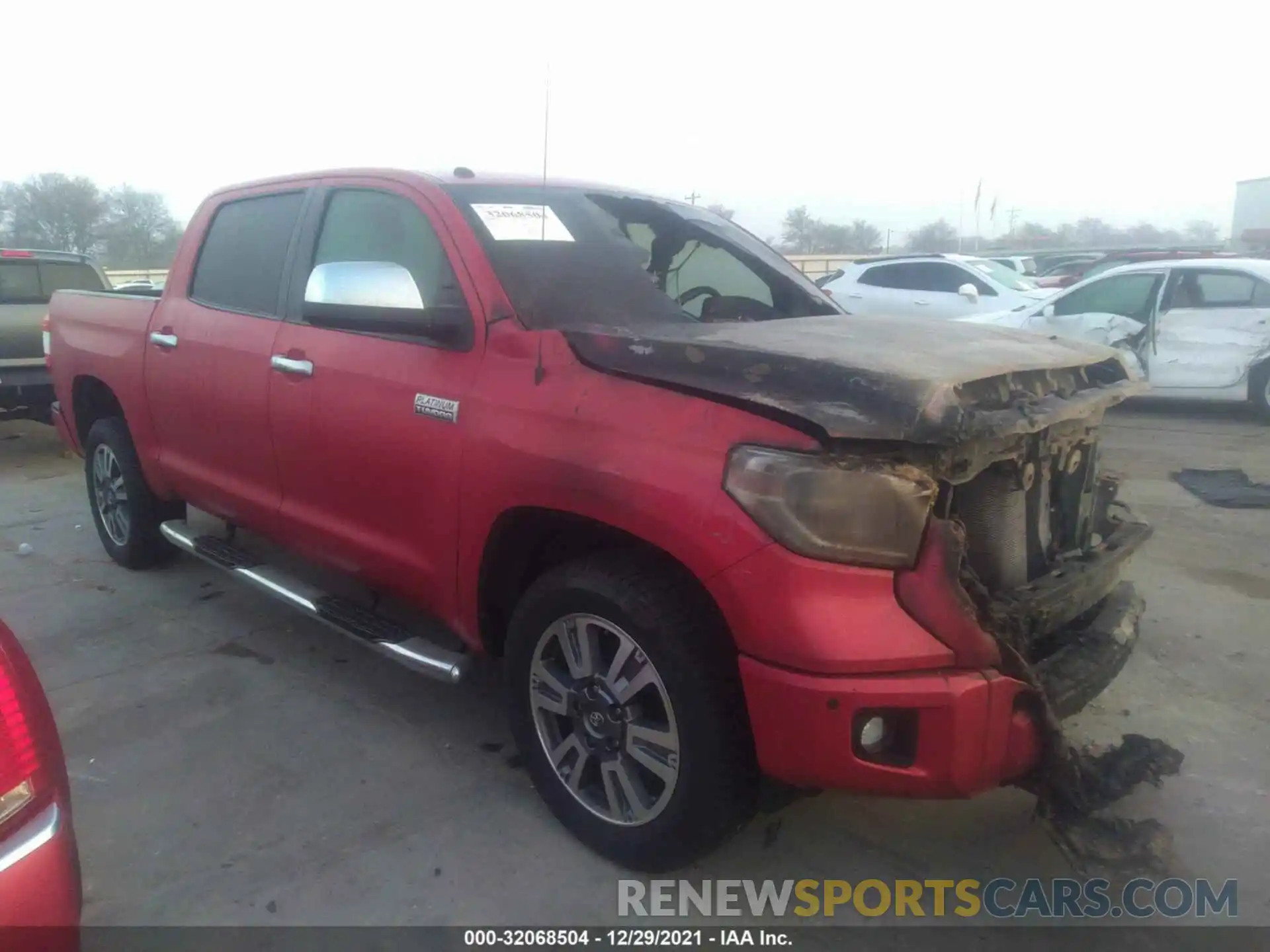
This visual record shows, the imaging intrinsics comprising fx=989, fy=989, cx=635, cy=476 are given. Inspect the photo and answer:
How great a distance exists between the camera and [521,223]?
3.29 meters

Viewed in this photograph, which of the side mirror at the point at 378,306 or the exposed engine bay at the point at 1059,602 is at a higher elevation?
the side mirror at the point at 378,306

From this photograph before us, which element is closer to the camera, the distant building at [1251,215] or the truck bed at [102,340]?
the truck bed at [102,340]

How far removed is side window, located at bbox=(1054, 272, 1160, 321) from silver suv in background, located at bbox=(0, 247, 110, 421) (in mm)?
9544

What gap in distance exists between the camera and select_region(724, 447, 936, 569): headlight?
85.7 inches

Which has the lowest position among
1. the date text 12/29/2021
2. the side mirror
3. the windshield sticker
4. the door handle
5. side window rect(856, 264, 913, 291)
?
the date text 12/29/2021

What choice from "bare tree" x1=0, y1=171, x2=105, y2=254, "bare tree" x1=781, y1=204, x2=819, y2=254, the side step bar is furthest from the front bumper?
"bare tree" x1=781, y1=204, x2=819, y2=254

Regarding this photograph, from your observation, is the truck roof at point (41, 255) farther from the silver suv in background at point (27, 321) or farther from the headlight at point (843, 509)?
the headlight at point (843, 509)

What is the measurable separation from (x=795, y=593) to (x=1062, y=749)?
0.76 m

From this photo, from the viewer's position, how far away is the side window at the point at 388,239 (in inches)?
125

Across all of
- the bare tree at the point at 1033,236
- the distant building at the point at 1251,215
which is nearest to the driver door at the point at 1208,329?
the distant building at the point at 1251,215

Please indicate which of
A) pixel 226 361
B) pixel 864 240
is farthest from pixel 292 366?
pixel 864 240

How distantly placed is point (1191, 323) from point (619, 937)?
9.45 meters

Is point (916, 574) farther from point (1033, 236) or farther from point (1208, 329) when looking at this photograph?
point (1033, 236)

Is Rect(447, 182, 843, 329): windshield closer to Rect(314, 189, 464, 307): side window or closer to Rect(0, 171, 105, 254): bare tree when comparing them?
Rect(314, 189, 464, 307): side window
